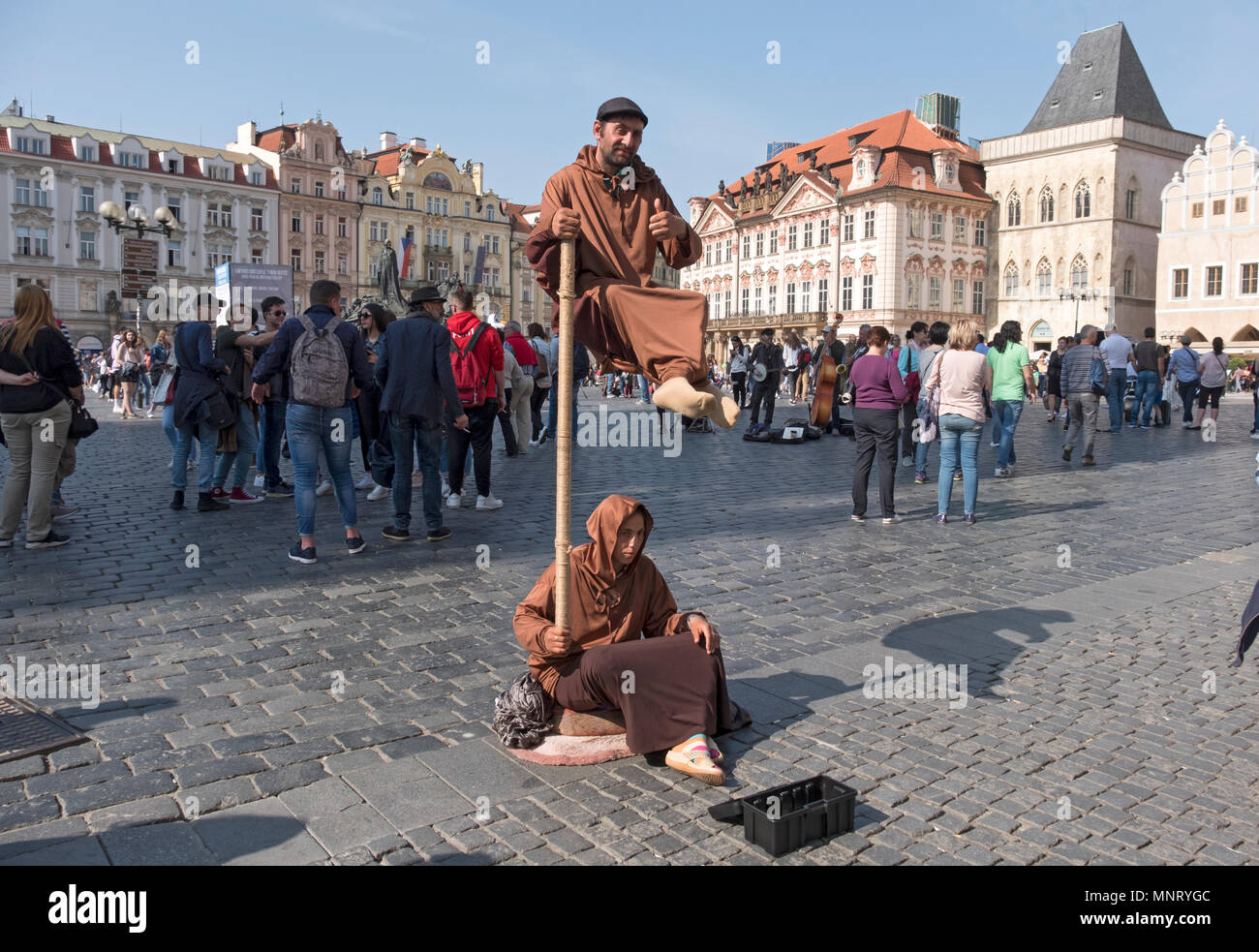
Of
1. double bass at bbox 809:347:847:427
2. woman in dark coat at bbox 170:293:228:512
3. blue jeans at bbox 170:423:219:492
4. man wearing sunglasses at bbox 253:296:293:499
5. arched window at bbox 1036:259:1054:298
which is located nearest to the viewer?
woman in dark coat at bbox 170:293:228:512

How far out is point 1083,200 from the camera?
6600cm

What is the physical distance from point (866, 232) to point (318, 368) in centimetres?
6329

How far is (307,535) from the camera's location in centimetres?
803

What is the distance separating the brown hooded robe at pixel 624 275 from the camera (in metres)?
3.76

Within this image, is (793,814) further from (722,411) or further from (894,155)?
(894,155)

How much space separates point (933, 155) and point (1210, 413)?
4942cm

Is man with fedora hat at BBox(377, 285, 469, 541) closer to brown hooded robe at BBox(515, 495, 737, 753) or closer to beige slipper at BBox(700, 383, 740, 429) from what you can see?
brown hooded robe at BBox(515, 495, 737, 753)

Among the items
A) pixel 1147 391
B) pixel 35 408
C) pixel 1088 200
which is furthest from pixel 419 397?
pixel 1088 200

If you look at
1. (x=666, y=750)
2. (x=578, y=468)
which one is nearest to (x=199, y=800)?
(x=666, y=750)

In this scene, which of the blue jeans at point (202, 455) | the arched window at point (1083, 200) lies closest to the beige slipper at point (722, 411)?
the blue jeans at point (202, 455)

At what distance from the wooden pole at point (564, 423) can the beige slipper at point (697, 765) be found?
0.72 m

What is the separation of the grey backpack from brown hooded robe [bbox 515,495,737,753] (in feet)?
14.2

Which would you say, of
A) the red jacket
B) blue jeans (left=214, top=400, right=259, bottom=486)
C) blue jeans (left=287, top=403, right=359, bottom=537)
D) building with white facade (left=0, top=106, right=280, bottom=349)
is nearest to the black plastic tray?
blue jeans (left=287, top=403, right=359, bottom=537)

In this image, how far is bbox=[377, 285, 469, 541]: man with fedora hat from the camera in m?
8.95
